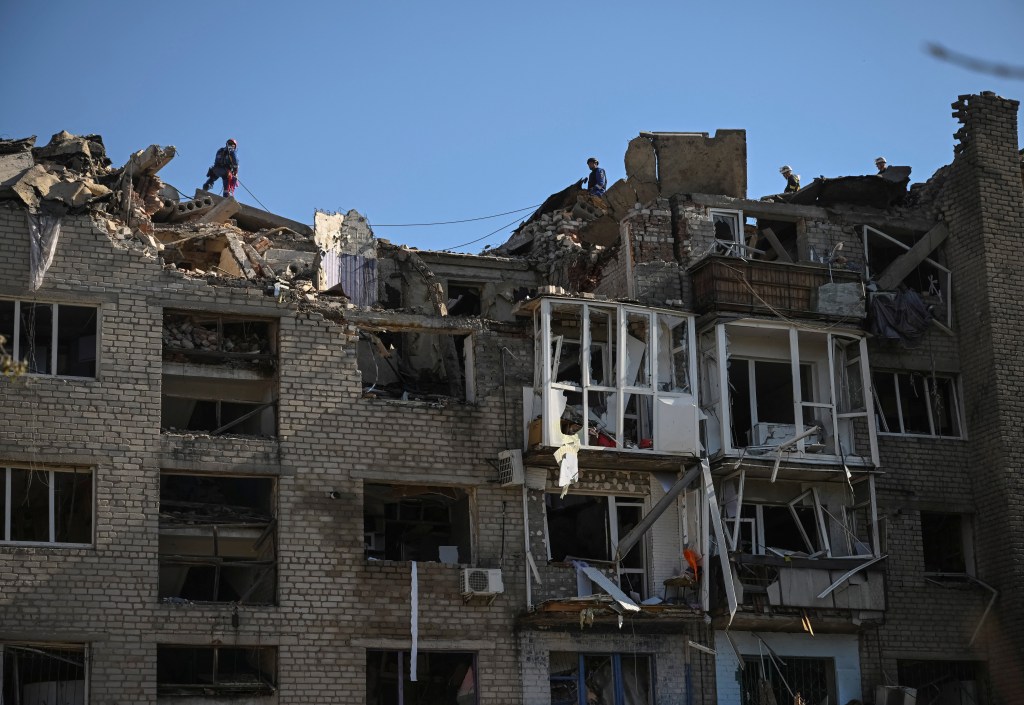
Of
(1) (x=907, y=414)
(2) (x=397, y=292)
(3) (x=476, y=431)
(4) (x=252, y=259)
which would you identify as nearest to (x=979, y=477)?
(1) (x=907, y=414)

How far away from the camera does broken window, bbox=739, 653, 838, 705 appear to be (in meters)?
26.7

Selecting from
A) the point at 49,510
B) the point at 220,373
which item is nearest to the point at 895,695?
the point at 220,373

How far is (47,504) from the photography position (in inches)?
959

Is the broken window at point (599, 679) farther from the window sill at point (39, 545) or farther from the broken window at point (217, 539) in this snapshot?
the window sill at point (39, 545)

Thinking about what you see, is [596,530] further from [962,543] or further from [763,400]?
[962,543]

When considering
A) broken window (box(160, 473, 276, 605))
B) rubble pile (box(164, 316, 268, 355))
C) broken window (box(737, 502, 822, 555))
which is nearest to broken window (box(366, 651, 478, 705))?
broken window (box(160, 473, 276, 605))

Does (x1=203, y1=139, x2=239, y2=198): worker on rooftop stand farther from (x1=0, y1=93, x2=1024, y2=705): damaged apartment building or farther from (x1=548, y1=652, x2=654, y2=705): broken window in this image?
(x1=548, y1=652, x2=654, y2=705): broken window

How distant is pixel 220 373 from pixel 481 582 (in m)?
5.48

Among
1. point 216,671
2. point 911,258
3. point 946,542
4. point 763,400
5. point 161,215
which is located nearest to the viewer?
point 216,671

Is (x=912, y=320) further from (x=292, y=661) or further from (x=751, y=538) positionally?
(x=292, y=661)

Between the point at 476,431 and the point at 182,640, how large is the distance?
5.99 metres

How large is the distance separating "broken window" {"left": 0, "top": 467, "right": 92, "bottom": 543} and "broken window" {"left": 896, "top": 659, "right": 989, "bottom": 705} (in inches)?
575

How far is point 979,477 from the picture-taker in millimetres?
29297

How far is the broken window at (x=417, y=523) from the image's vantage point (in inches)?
1055
